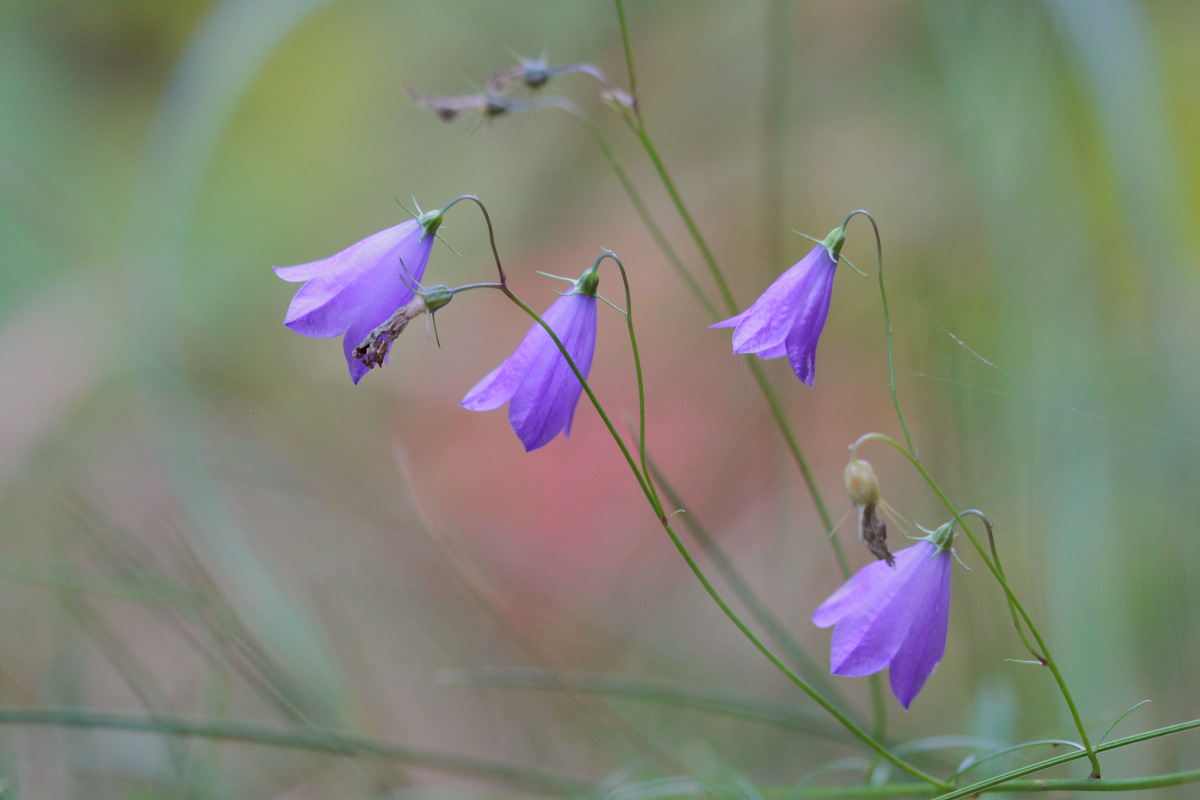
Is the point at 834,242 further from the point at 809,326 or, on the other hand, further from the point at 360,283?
the point at 360,283

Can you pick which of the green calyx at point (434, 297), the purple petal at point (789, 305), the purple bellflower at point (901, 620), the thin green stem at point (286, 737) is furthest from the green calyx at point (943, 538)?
the thin green stem at point (286, 737)

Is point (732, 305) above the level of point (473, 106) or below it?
below

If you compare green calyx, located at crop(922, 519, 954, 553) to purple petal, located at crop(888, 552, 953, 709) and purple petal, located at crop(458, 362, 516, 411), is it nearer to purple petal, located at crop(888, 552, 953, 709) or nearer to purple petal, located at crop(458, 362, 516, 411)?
purple petal, located at crop(888, 552, 953, 709)

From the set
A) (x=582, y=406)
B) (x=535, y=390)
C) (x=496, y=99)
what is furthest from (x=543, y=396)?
(x=582, y=406)

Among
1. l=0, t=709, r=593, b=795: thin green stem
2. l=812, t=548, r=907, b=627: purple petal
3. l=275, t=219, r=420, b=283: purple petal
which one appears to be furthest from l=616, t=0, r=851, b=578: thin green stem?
l=0, t=709, r=593, b=795: thin green stem

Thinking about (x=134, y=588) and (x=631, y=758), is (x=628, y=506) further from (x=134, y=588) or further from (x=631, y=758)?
(x=134, y=588)

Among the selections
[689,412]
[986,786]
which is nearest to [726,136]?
[689,412]

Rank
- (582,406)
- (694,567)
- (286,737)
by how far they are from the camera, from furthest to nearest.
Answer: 1. (582,406)
2. (286,737)
3. (694,567)
